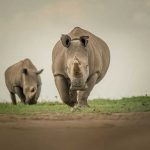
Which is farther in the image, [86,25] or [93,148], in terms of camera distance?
[86,25]

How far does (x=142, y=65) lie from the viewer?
272 cm

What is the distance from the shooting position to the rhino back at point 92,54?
8.87ft

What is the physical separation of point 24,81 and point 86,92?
66 centimetres

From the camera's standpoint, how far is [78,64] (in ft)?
8.43

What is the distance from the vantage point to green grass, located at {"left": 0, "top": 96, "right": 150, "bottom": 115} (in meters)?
2.62

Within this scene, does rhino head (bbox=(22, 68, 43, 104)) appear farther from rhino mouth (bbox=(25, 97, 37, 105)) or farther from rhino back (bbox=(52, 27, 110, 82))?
rhino back (bbox=(52, 27, 110, 82))

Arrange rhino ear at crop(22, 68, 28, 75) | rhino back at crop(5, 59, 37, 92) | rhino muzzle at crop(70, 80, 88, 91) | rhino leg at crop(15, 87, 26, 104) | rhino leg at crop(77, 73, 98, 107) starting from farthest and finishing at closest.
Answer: rhino ear at crop(22, 68, 28, 75)
rhino leg at crop(15, 87, 26, 104)
rhino back at crop(5, 59, 37, 92)
rhino leg at crop(77, 73, 98, 107)
rhino muzzle at crop(70, 80, 88, 91)

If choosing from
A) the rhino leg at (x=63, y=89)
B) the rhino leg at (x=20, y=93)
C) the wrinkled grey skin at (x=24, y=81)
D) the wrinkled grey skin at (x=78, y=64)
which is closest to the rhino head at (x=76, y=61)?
the wrinkled grey skin at (x=78, y=64)

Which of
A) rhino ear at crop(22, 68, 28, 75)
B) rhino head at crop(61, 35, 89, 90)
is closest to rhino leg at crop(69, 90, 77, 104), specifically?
rhino head at crop(61, 35, 89, 90)

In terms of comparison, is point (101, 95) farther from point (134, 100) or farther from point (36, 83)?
point (36, 83)

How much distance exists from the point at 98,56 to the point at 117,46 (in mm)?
135

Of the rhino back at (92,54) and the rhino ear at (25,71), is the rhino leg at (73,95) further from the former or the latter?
the rhino ear at (25,71)

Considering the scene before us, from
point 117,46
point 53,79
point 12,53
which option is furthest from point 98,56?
point 12,53

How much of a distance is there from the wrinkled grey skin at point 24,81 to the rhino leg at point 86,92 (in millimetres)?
293
